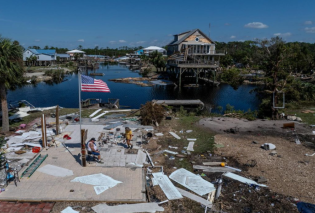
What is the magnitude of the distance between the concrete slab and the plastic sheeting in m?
0.18

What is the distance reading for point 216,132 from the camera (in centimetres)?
1638

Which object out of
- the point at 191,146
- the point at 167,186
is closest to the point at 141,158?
the point at 167,186

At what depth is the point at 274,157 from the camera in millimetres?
12266

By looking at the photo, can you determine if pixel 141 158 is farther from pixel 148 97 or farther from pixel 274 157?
pixel 148 97

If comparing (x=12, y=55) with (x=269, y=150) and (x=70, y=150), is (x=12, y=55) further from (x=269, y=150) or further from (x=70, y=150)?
(x=269, y=150)

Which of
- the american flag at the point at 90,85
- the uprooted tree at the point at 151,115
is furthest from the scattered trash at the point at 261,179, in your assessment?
the uprooted tree at the point at 151,115

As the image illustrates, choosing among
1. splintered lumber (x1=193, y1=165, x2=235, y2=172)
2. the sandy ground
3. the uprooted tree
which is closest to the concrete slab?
splintered lumber (x1=193, y1=165, x2=235, y2=172)

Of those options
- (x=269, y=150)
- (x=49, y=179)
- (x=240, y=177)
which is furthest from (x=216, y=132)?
(x=49, y=179)

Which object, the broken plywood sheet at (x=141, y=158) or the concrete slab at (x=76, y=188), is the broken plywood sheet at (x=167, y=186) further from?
the broken plywood sheet at (x=141, y=158)

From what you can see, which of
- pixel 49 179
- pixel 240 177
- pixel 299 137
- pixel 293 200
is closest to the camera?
pixel 293 200

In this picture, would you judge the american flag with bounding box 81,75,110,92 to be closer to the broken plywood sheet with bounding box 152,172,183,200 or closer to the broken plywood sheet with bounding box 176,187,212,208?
the broken plywood sheet with bounding box 152,172,183,200

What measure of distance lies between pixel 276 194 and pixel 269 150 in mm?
4573

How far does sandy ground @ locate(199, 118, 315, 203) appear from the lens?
9.49m

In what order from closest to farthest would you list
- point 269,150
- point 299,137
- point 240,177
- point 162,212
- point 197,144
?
1. point 162,212
2. point 240,177
3. point 269,150
4. point 197,144
5. point 299,137
